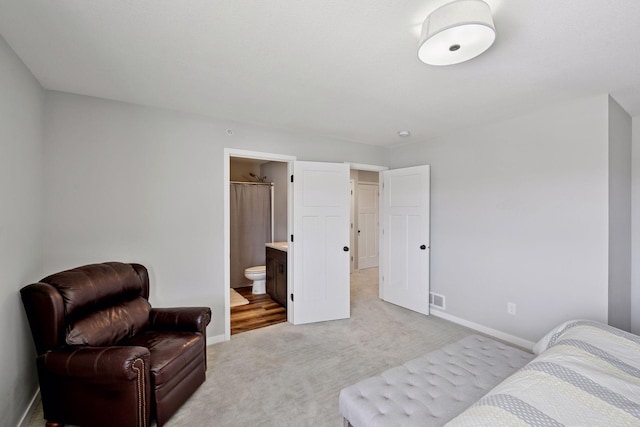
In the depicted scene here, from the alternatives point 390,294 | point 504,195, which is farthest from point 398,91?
point 390,294

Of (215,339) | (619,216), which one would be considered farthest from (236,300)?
(619,216)

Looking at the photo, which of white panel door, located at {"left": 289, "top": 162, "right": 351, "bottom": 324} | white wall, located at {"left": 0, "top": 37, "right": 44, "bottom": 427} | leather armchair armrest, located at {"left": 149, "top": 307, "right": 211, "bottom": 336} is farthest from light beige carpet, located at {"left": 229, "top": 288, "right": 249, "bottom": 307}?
white wall, located at {"left": 0, "top": 37, "right": 44, "bottom": 427}

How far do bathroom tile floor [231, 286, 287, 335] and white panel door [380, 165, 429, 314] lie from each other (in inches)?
65.8

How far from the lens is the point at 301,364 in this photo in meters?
2.57

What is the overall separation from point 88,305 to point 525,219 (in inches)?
152

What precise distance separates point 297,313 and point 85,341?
214 centimetres

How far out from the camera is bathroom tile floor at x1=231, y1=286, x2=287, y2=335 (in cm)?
345

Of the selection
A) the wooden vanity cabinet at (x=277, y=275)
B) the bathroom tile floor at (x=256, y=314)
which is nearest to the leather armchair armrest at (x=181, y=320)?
the bathroom tile floor at (x=256, y=314)

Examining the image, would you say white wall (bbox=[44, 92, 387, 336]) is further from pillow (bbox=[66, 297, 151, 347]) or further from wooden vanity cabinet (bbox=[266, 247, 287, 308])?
wooden vanity cabinet (bbox=[266, 247, 287, 308])

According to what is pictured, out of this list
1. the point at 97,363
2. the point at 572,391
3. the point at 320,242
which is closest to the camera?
the point at 572,391

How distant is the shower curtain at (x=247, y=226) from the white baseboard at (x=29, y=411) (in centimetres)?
309

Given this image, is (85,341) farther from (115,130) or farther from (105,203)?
(115,130)

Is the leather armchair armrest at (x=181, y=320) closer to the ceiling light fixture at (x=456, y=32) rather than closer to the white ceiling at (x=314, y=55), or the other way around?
the white ceiling at (x=314, y=55)

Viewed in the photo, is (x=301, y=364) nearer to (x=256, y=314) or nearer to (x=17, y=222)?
(x=256, y=314)
